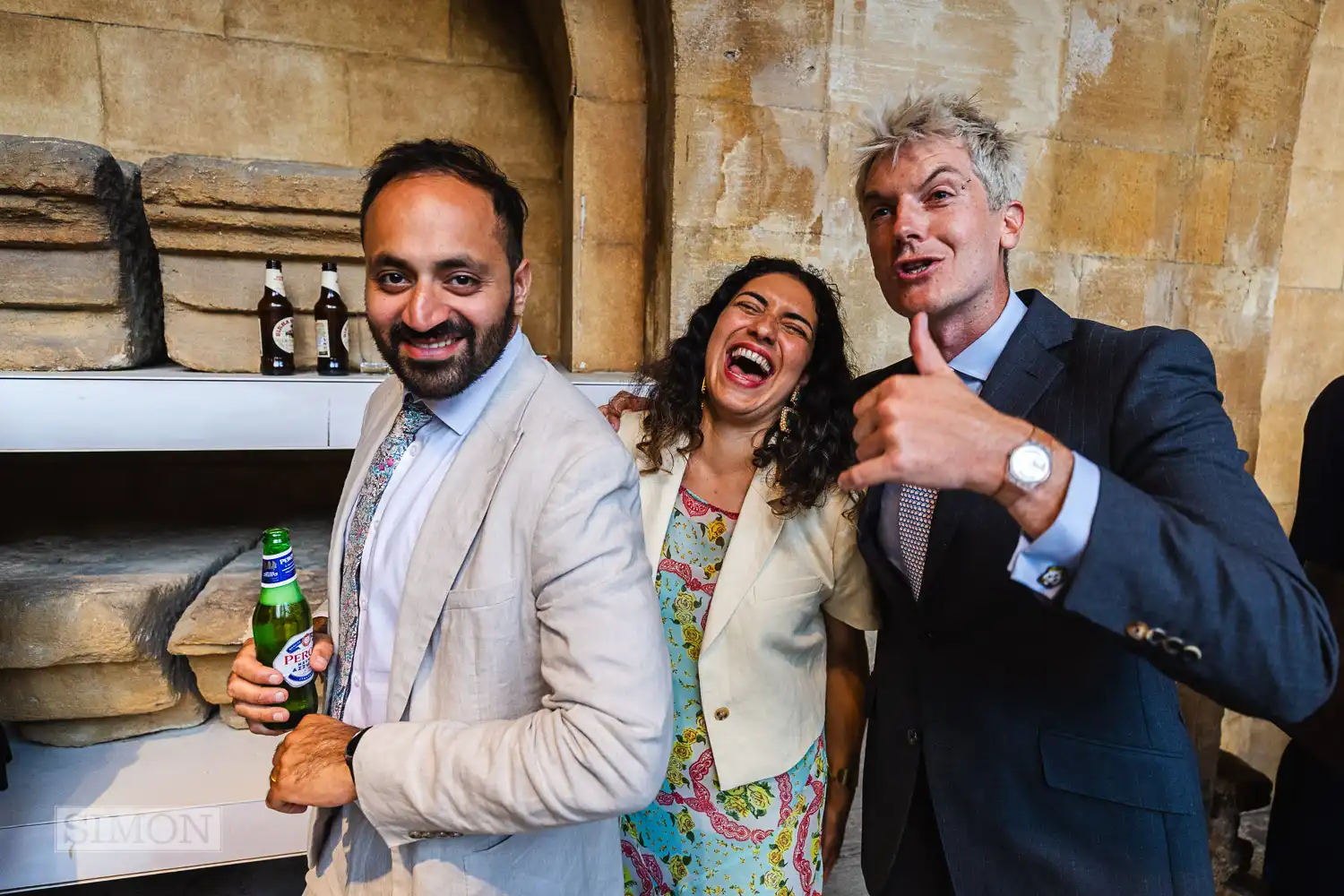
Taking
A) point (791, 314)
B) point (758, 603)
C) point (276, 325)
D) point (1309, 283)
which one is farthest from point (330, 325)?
point (1309, 283)

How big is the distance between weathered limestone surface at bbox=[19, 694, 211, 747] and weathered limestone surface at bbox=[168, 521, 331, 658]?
0.06 meters

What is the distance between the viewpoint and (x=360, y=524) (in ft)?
2.89

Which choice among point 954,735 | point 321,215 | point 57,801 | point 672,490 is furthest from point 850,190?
point 57,801

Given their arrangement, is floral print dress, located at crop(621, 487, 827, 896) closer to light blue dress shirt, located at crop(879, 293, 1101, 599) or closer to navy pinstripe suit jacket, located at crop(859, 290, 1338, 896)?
navy pinstripe suit jacket, located at crop(859, 290, 1338, 896)

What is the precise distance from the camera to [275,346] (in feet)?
4.75

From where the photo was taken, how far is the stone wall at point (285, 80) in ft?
6.08

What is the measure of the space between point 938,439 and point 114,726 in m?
1.71

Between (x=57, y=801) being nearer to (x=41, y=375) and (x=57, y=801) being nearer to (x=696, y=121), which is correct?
(x=41, y=375)

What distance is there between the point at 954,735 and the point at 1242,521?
47cm

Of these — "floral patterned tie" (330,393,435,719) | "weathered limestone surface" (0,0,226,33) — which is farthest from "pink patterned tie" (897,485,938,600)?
"weathered limestone surface" (0,0,226,33)

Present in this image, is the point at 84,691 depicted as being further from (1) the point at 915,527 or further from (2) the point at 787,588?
(1) the point at 915,527

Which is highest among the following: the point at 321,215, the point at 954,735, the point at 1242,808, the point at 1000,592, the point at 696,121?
the point at 696,121

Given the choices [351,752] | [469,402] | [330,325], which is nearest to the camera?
[351,752]

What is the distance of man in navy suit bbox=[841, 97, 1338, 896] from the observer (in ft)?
2.05
